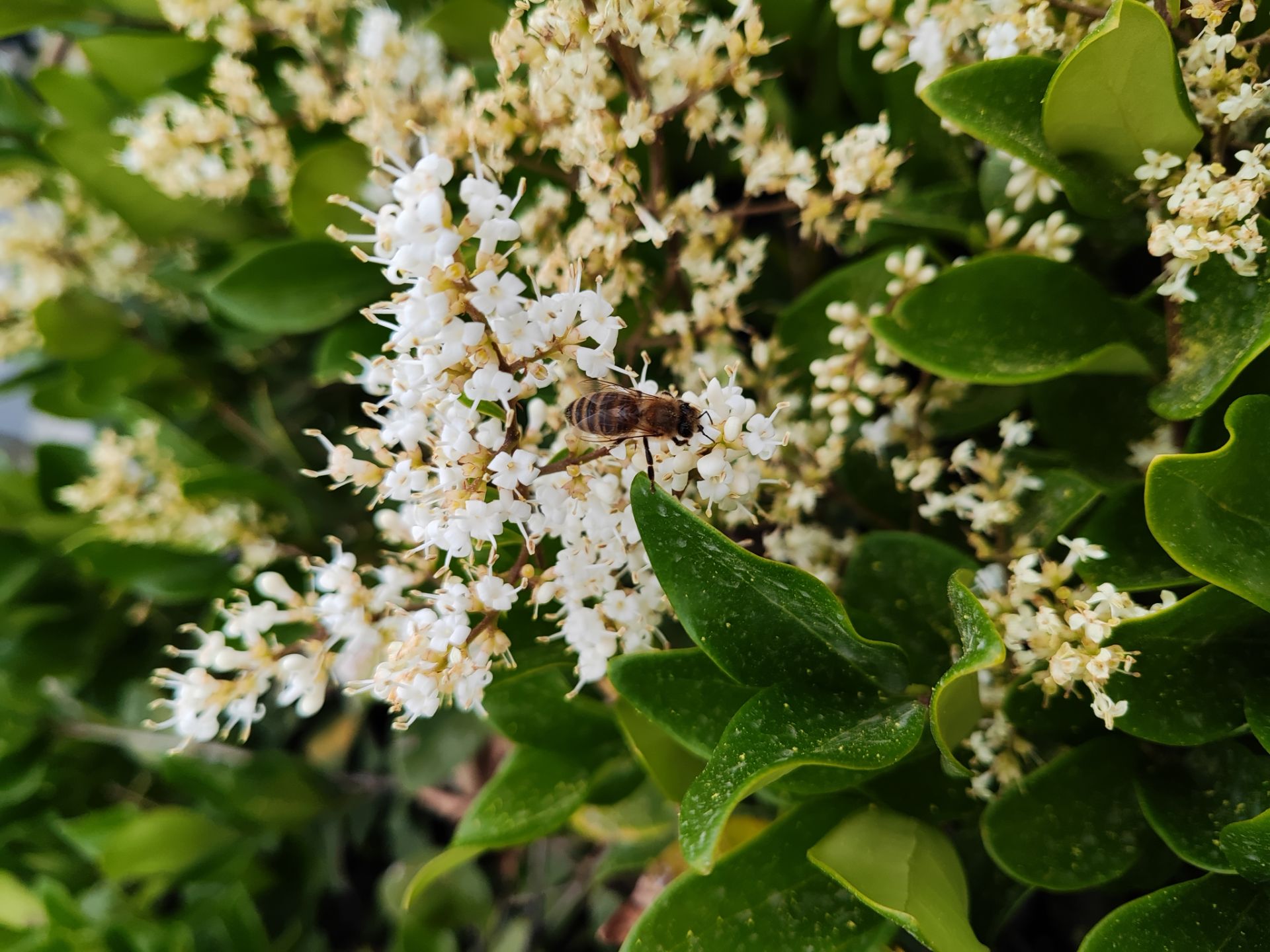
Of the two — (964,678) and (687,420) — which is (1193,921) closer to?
(964,678)

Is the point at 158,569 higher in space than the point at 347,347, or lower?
lower

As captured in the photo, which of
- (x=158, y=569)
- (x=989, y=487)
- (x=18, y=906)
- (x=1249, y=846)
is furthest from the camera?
(x=18, y=906)

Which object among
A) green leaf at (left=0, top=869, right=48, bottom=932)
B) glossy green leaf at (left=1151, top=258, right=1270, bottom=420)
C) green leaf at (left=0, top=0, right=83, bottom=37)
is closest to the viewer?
glossy green leaf at (left=1151, top=258, right=1270, bottom=420)

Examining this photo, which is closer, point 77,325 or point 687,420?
point 687,420

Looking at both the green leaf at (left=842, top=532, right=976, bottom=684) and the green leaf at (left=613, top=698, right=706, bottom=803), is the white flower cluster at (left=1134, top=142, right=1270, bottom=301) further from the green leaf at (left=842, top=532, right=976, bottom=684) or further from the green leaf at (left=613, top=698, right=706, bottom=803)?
the green leaf at (left=613, top=698, right=706, bottom=803)

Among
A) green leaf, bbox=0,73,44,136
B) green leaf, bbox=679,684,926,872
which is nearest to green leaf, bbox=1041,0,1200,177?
green leaf, bbox=679,684,926,872

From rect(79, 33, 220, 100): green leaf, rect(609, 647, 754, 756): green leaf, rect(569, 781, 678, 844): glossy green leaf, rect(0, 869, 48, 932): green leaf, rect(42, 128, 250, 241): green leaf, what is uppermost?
rect(79, 33, 220, 100): green leaf

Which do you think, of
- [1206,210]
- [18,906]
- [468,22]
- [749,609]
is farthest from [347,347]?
[18,906]
